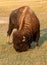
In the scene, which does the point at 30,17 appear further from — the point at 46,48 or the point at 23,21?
the point at 46,48

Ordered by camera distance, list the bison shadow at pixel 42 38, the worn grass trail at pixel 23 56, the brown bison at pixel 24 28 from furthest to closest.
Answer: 1. the bison shadow at pixel 42 38
2. the brown bison at pixel 24 28
3. the worn grass trail at pixel 23 56

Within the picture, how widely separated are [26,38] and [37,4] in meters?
16.1

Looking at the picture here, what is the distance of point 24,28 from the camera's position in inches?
371

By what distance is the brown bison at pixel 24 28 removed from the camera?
9.20m

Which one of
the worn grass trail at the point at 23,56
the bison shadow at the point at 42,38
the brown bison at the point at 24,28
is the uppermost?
the brown bison at the point at 24,28

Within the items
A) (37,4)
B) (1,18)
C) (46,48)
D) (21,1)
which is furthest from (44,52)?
(21,1)

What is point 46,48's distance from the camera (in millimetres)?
10375

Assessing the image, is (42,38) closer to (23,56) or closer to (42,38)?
(42,38)

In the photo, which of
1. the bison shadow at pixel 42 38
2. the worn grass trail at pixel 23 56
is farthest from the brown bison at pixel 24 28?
the bison shadow at pixel 42 38

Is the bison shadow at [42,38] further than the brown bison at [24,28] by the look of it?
Yes

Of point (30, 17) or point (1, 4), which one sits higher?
point (30, 17)

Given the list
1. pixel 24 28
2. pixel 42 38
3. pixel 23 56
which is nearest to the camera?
pixel 24 28

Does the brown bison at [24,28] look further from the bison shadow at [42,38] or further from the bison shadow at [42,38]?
the bison shadow at [42,38]

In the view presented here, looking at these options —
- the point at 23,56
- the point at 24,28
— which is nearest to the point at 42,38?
the point at 23,56
